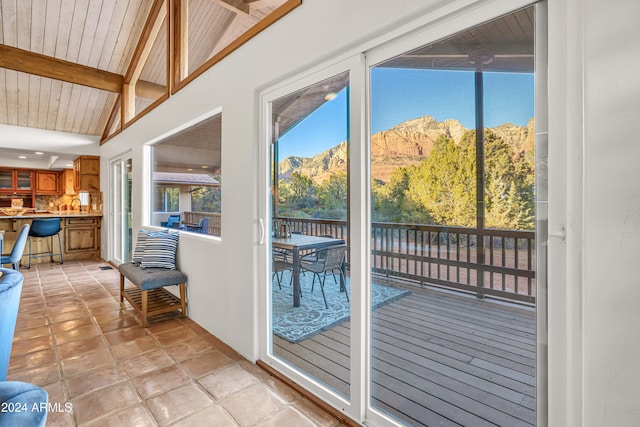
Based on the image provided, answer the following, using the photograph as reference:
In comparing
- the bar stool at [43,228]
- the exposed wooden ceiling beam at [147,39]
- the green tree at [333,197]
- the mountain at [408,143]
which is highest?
the exposed wooden ceiling beam at [147,39]

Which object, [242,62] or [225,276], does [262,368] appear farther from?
[242,62]

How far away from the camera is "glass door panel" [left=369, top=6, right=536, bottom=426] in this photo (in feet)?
3.95

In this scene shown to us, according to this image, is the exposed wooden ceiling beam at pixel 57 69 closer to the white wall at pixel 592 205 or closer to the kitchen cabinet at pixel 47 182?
the kitchen cabinet at pixel 47 182

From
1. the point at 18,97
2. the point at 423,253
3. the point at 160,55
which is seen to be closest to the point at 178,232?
the point at 160,55

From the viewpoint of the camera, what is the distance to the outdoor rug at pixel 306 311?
6.48 feet

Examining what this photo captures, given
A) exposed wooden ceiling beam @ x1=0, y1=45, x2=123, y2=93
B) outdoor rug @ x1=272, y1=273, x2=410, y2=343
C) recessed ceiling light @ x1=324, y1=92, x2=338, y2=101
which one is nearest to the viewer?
recessed ceiling light @ x1=324, y1=92, x2=338, y2=101

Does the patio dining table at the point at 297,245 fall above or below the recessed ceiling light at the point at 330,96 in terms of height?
below

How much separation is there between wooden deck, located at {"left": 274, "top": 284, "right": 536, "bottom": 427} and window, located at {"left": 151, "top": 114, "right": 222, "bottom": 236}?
193cm

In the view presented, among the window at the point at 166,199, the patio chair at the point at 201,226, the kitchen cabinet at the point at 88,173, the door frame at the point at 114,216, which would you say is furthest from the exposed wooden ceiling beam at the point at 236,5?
the kitchen cabinet at the point at 88,173

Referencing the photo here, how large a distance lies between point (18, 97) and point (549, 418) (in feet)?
25.4

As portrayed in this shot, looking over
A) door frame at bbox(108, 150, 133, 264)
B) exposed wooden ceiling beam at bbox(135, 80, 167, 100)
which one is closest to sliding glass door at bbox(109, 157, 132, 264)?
door frame at bbox(108, 150, 133, 264)

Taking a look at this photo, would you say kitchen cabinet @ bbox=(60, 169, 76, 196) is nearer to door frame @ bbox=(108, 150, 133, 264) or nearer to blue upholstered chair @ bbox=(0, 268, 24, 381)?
door frame @ bbox=(108, 150, 133, 264)

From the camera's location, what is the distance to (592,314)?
38.2 inches

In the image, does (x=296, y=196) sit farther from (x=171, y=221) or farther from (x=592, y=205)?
(x=171, y=221)
